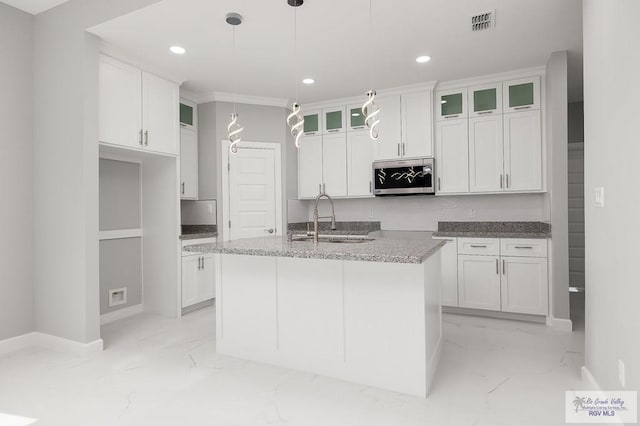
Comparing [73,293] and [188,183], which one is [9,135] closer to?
[73,293]

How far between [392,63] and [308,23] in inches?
46.8

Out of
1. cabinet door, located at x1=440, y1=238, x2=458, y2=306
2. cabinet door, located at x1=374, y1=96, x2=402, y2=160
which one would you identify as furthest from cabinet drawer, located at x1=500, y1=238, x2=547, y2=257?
cabinet door, located at x1=374, y1=96, x2=402, y2=160

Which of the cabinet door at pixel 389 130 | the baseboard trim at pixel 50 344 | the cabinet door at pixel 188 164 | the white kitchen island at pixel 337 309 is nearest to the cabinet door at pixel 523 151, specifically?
the cabinet door at pixel 389 130

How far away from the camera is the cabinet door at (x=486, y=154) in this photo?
4.18 meters

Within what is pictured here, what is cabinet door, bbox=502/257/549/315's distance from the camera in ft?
12.3

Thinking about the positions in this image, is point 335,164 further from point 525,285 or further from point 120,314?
point 120,314

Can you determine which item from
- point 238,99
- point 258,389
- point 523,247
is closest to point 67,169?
point 238,99

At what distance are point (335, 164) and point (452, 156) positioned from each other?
152 cm

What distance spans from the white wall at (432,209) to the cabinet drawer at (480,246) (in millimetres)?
718

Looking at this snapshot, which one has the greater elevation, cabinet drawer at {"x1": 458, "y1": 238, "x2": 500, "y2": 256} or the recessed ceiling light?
the recessed ceiling light

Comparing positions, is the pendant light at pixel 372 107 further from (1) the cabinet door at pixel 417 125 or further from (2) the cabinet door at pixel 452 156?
(2) the cabinet door at pixel 452 156

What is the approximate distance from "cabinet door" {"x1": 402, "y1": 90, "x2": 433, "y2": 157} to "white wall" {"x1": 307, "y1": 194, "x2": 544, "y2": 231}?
0.70 metres

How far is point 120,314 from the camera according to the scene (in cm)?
414

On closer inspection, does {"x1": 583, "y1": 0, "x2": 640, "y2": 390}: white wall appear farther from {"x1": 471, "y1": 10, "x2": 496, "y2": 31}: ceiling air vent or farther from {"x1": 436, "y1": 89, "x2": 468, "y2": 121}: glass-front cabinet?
{"x1": 436, "y1": 89, "x2": 468, "y2": 121}: glass-front cabinet
